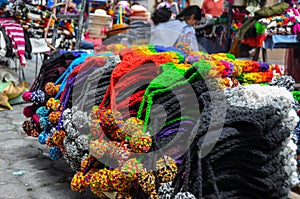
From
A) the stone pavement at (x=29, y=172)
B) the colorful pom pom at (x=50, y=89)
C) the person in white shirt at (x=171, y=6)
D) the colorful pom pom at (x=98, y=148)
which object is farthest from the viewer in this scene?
the person in white shirt at (x=171, y=6)

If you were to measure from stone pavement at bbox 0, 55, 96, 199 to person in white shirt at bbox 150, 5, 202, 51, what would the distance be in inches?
69.4

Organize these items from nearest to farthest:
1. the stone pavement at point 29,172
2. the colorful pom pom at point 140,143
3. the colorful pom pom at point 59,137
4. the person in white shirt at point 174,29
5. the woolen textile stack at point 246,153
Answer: the woolen textile stack at point 246,153, the colorful pom pom at point 140,143, the colorful pom pom at point 59,137, the stone pavement at point 29,172, the person in white shirt at point 174,29

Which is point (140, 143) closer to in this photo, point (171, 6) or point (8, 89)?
point (8, 89)

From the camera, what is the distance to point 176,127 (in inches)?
62.0

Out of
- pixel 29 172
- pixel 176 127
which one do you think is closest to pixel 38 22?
pixel 29 172

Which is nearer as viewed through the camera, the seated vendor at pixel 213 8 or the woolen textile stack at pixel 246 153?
the woolen textile stack at pixel 246 153

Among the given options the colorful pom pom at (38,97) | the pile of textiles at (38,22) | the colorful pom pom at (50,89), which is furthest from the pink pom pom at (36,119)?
the pile of textiles at (38,22)

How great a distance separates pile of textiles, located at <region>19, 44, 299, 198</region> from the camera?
1.28 meters

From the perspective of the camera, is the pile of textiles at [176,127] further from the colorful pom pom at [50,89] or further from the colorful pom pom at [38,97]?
the colorful pom pom at [38,97]

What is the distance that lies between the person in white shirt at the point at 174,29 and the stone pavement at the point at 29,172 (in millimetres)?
1763

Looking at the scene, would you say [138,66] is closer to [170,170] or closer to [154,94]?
[154,94]

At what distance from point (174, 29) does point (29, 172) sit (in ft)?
8.57

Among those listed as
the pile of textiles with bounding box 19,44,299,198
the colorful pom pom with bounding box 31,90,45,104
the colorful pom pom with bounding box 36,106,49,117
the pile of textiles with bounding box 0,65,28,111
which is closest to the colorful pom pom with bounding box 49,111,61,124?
the pile of textiles with bounding box 19,44,299,198

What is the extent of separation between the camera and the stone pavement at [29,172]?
91.0 inches
